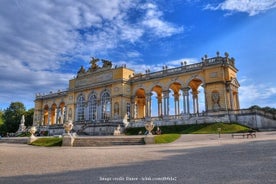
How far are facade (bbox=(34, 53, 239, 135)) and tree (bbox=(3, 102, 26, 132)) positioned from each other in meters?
18.0

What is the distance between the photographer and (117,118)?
152 feet

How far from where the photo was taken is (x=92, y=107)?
169 ft

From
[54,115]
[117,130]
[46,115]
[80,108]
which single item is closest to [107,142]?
[117,130]

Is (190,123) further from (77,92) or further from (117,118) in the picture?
(77,92)

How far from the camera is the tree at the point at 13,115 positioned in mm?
72062

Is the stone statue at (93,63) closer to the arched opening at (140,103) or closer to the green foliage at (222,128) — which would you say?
the arched opening at (140,103)

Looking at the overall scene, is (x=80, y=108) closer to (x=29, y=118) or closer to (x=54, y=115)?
(x=54, y=115)

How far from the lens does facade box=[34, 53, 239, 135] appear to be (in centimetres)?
3675

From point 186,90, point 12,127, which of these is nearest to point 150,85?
point 186,90

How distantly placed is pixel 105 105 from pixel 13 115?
44104 millimetres

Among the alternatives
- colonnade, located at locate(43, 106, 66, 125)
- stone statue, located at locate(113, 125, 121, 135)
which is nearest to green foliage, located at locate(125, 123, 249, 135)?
stone statue, located at locate(113, 125, 121, 135)

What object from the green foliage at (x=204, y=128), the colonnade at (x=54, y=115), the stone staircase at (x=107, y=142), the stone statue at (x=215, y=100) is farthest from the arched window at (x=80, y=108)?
the stone staircase at (x=107, y=142)

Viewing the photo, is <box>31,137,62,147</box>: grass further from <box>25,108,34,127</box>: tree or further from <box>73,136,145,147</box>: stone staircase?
<box>25,108,34,127</box>: tree

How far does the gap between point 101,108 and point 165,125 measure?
1743 cm
